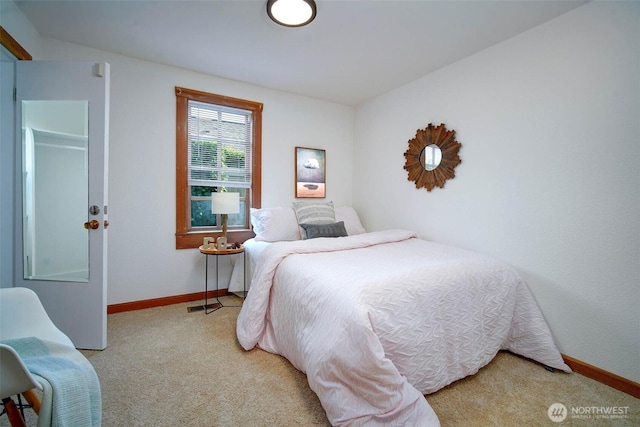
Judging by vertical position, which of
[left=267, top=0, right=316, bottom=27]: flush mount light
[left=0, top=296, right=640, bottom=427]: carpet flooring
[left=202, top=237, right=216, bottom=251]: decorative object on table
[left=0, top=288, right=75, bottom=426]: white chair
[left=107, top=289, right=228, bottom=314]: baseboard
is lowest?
[left=0, top=296, right=640, bottom=427]: carpet flooring

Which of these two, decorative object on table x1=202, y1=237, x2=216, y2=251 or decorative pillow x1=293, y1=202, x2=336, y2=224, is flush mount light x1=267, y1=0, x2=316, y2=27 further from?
decorative object on table x1=202, y1=237, x2=216, y2=251

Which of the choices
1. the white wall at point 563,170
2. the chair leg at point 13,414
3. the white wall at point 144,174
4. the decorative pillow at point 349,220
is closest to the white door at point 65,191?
the white wall at point 144,174

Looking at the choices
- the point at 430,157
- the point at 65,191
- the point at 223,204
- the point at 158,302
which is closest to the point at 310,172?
the point at 223,204

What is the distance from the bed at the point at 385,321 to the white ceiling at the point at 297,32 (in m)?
1.71

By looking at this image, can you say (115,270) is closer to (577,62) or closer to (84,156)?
(84,156)

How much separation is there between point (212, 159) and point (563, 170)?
3.16 m

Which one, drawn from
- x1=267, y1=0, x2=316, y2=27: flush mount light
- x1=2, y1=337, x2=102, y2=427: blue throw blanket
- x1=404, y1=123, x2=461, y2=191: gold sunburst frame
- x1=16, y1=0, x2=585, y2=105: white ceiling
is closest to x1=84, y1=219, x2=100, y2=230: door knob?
x1=2, y1=337, x2=102, y2=427: blue throw blanket

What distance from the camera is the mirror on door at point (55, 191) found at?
1.98 meters

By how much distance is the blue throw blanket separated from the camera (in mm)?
921

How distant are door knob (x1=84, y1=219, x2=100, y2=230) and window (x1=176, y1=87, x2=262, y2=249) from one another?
0.90 meters

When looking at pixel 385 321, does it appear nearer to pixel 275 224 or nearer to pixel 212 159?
pixel 275 224

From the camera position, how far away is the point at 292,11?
6.15ft

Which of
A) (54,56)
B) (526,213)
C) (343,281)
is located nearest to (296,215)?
(343,281)

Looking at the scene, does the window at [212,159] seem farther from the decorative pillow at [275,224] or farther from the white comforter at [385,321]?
the white comforter at [385,321]
